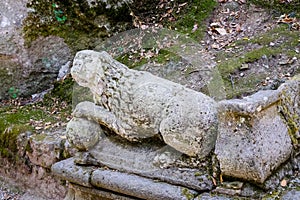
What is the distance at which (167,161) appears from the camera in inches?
98.5

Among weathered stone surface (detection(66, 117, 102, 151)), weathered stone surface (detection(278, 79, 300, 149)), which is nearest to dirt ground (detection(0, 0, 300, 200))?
weathered stone surface (detection(278, 79, 300, 149))

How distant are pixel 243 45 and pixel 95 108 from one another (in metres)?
1.97

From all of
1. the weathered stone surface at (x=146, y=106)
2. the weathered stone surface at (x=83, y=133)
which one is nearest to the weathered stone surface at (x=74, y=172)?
the weathered stone surface at (x=83, y=133)

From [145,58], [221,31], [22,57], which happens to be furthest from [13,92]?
[221,31]

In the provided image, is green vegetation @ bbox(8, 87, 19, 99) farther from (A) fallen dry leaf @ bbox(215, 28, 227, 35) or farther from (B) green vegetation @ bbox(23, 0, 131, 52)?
(A) fallen dry leaf @ bbox(215, 28, 227, 35)

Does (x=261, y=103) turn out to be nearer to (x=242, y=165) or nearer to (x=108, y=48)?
(x=242, y=165)

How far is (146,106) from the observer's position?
8.30 feet

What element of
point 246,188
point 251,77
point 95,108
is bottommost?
point 251,77

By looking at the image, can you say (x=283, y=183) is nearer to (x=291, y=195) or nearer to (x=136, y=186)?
(x=291, y=195)

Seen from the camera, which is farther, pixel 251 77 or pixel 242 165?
pixel 251 77

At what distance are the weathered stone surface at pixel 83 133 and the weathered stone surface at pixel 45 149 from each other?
2.77 feet

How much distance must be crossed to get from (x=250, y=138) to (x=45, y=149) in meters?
2.07

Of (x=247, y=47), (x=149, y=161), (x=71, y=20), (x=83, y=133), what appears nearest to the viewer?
(x=149, y=161)

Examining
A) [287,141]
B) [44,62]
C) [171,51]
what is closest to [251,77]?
[171,51]
